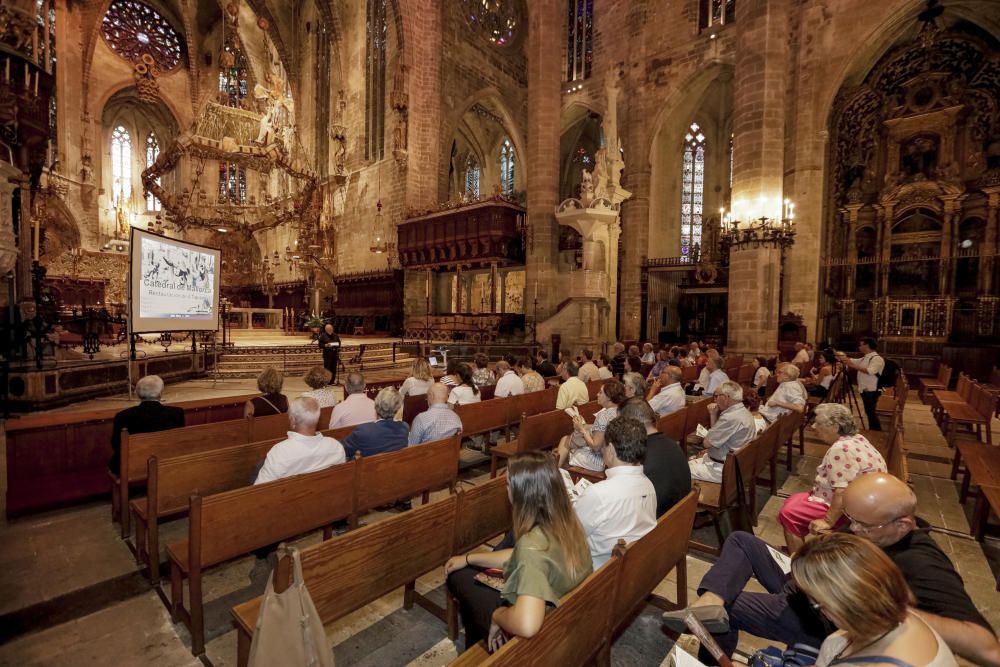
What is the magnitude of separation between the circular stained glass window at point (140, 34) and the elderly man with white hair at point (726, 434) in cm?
3265

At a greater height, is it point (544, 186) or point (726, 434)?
point (544, 186)

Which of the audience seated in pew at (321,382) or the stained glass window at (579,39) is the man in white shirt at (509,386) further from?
the stained glass window at (579,39)

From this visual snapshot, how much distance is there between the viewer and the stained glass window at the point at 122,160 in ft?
82.4

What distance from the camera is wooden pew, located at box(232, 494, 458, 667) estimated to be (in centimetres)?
176

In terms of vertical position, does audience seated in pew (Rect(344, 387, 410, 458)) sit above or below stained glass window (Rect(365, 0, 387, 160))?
below

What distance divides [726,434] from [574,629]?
2786mm

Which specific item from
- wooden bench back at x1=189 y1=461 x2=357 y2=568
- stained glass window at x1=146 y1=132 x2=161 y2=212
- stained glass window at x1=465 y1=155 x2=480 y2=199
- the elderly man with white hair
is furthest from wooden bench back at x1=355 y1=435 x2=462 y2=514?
stained glass window at x1=146 y1=132 x2=161 y2=212

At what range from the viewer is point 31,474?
369 cm

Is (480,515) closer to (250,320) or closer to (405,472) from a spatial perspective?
(405,472)

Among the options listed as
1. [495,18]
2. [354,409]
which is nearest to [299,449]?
[354,409]

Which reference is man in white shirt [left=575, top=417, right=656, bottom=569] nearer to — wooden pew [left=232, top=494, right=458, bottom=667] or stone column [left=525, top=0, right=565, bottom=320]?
Result: wooden pew [left=232, top=494, right=458, bottom=667]

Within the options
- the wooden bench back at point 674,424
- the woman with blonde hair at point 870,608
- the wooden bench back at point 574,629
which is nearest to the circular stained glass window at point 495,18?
the wooden bench back at point 674,424

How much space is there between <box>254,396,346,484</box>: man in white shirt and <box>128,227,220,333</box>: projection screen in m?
5.95

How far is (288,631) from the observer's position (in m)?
1.46
